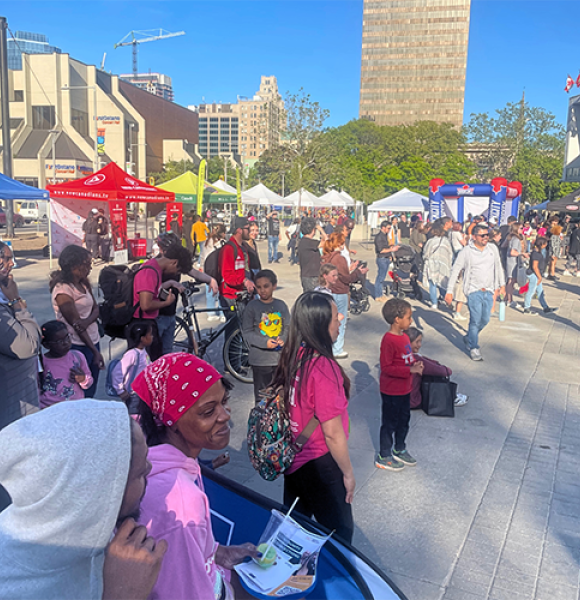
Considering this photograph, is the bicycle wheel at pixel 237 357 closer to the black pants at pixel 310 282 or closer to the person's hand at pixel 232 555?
the black pants at pixel 310 282

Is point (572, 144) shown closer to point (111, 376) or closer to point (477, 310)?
point (477, 310)

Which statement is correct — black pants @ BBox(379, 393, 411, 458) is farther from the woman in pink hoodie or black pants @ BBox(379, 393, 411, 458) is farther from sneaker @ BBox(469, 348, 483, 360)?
sneaker @ BBox(469, 348, 483, 360)

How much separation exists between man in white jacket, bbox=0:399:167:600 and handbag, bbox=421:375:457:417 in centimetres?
506

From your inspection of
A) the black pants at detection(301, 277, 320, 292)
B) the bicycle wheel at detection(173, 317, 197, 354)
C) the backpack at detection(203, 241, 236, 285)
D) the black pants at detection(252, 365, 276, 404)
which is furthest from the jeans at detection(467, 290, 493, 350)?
the black pants at detection(252, 365, 276, 404)

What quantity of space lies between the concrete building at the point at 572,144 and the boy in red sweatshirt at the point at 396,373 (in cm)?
3449

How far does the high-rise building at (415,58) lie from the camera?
127625mm

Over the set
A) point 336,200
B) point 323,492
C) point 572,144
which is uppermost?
point 572,144

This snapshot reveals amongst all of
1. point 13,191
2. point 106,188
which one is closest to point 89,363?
point 13,191

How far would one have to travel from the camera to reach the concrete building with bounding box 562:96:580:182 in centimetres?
3525

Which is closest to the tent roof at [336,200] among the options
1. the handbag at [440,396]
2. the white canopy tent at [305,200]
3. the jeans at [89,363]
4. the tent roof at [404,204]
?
the white canopy tent at [305,200]

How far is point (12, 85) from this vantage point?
61.9m

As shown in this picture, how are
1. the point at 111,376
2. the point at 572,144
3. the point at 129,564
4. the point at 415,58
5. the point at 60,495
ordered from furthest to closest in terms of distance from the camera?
the point at 415,58 → the point at 572,144 → the point at 111,376 → the point at 129,564 → the point at 60,495

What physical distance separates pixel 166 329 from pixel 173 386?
12.2ft

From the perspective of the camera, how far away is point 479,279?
7949mm
